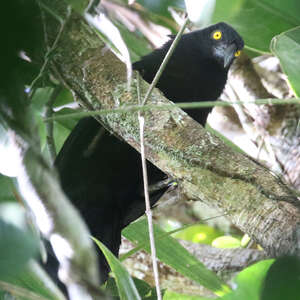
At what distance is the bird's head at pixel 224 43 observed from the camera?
242 cm

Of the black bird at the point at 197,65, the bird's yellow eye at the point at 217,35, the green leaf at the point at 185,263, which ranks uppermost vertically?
the bird's yellow eye at the point at 217,35

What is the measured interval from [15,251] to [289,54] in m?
1.40

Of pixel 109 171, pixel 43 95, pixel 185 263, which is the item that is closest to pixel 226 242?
pixel 185 263

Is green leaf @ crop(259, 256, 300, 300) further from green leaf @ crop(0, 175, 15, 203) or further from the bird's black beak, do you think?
the bird's black beak

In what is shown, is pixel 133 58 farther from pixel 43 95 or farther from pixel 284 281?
pixel 284 281

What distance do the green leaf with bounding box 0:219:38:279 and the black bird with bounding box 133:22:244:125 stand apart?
1617mm

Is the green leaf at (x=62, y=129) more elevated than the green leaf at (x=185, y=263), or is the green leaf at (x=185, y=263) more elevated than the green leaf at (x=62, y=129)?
the green leaf at (x=62, y=129)

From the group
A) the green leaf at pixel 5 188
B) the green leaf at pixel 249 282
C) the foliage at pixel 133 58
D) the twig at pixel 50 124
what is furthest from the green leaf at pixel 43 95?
the green leaf at pixel 249 282

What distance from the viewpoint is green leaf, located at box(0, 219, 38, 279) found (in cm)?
32

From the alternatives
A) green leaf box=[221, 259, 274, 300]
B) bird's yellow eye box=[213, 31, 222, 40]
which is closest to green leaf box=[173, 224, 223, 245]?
bird's yellow eye box=[213, 31, 222, 40]

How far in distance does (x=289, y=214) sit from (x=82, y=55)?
1.98 feet

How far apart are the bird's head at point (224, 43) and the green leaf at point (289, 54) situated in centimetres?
77

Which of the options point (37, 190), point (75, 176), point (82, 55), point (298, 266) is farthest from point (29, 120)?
point (75, 176)

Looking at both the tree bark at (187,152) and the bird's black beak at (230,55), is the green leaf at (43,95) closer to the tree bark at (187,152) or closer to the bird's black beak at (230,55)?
the tree bark at (187,152)
